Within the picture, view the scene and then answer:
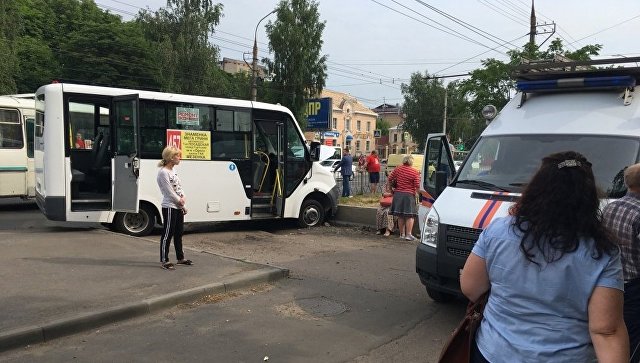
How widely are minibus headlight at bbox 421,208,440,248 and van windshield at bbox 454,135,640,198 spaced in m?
0.57

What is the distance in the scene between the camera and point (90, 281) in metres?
6.52

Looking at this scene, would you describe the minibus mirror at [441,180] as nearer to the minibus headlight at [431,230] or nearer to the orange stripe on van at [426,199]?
the minibus headlight at [431,230]

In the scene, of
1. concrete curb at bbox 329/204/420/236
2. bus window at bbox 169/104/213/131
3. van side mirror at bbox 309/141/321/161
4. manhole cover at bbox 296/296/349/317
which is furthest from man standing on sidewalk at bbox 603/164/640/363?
concrete curb at bbox 329/204/420/236

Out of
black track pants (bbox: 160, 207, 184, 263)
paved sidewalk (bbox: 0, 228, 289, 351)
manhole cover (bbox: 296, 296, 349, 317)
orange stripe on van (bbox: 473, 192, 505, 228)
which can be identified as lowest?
manhole cover (bbox: 296, 296, 349, 317)

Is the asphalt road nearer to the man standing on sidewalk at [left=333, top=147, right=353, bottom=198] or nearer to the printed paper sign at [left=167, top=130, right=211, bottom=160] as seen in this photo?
the printed paper sign at [left=167, top=130, right=211, bottom=160]

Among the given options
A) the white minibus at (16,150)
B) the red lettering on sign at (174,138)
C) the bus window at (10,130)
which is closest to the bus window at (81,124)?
the red lettering on sign at (174,138)

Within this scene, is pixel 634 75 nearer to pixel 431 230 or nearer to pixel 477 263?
pixel 431 230

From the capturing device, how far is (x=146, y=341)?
4953mm

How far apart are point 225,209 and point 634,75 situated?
8037 mm

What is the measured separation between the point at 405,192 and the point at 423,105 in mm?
64053

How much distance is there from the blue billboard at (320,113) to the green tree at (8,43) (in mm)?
16507

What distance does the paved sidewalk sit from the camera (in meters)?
5.11

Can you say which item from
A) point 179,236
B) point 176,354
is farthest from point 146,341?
point 179,236

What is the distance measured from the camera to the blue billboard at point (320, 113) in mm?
20391
